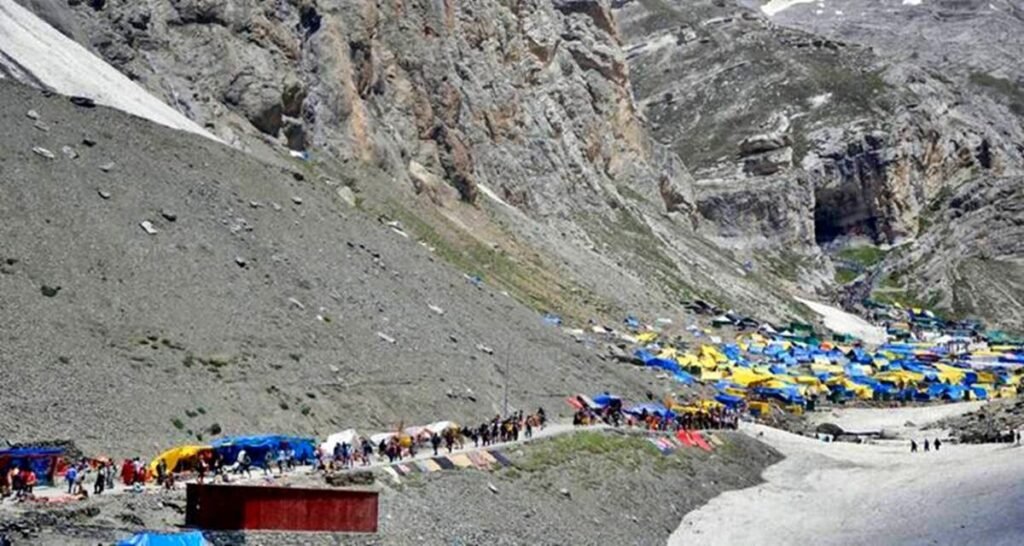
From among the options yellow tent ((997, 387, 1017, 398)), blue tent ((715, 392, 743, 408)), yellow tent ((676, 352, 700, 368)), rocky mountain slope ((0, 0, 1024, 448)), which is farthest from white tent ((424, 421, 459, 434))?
yellow tent ((997, 387, 1017, 398))

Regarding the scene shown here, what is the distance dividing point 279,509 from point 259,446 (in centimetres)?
823

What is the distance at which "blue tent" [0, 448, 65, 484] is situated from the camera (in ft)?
122

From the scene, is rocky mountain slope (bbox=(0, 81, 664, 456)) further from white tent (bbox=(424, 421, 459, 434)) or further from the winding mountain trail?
the winding mountain trail

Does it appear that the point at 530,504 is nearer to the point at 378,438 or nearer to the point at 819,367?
the point at 378,438

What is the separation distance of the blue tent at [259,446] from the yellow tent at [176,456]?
101 centimetres

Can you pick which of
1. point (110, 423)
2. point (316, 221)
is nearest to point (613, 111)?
point (316, 221)

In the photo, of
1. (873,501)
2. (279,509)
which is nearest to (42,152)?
(279,509)

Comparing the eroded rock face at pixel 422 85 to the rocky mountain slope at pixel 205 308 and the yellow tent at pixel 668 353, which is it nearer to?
the rocky mountain slope at pixel 205 308

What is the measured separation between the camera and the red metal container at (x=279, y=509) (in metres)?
35.5

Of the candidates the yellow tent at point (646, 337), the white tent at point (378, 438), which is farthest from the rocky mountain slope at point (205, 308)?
the yellow tent at point (646, 337)

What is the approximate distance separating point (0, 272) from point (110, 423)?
885 centimetres

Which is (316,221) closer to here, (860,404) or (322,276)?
(322,276)

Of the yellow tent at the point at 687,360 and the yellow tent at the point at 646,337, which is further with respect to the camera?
the yellow tent at the point at 646,337

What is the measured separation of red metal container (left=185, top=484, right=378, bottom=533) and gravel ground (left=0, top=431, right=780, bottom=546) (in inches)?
14.6
